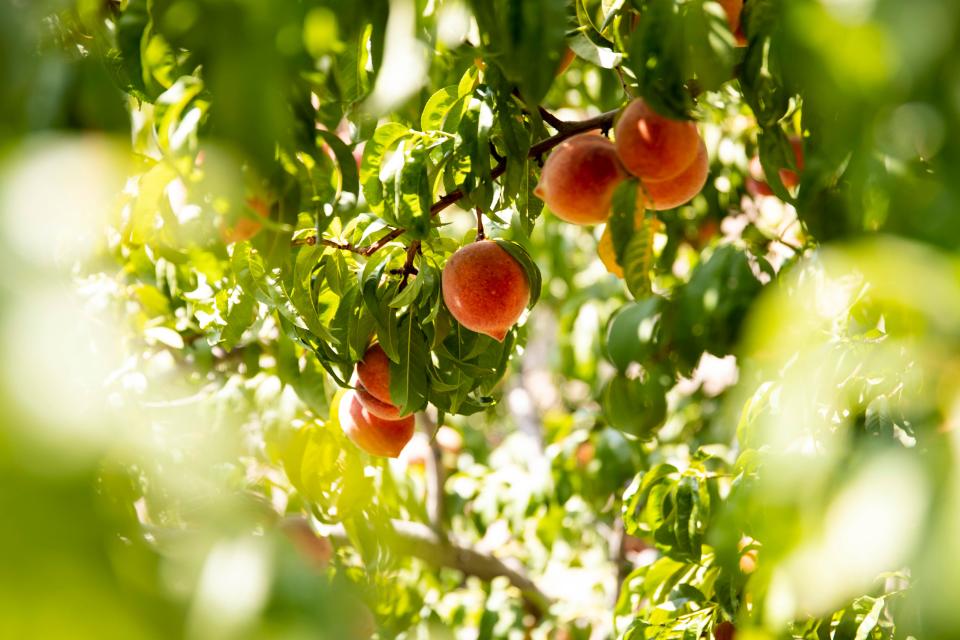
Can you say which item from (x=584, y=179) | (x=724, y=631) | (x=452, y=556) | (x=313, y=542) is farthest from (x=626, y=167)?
(x=452, y=556)

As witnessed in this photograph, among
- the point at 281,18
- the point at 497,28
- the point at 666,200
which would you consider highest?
the point at 281,18

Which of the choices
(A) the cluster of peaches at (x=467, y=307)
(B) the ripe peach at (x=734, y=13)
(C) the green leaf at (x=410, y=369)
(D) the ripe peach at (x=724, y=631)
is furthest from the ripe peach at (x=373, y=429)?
(B) the ripe peach at (x=734, y=13)

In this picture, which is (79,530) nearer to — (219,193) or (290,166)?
(219,193)

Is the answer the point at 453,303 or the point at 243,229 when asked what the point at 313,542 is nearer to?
the point at 453,303

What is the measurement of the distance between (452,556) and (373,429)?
41.2 inches

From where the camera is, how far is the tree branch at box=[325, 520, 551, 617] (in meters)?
2.27

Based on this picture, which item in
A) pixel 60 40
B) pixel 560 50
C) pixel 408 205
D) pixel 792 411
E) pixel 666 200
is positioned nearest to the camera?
pixel 792 411

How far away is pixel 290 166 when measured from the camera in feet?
2.94

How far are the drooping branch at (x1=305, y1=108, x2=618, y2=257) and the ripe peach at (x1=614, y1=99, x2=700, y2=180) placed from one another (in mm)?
188

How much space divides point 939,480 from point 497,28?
1.78ft

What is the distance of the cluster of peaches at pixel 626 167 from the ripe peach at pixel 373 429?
0.46m

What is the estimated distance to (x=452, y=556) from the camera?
2.48 meters

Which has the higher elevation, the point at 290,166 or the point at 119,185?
the point at 119,185

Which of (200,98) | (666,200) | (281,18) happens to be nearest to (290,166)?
(200,98)
